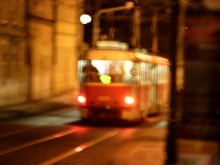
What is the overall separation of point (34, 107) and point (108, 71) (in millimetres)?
8364

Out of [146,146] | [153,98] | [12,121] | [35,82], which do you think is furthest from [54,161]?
[35,82]

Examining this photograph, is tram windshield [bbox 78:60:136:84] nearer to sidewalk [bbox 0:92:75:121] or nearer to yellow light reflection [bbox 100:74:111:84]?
yellow light reflection [bbox 100:74:111:84]

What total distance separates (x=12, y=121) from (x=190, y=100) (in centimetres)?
1669

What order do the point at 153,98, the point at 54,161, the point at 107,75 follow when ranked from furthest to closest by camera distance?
the point at 153,98 < the point at 107,75 < the point at 54,161

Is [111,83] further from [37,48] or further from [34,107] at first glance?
[37,48]

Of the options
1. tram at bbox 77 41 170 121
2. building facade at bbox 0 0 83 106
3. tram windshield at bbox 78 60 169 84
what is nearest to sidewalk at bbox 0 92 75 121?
building facade at bbox 0 0 83 106

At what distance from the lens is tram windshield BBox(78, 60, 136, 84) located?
21500 millimetres

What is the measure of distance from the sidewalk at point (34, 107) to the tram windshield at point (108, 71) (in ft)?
14.7

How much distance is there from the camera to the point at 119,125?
22.5 meters

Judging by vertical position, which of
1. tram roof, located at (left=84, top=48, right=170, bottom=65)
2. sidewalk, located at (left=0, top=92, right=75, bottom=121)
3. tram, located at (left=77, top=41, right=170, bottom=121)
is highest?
tram roof, located at (left=84, top=48, right=170, bottom=65)

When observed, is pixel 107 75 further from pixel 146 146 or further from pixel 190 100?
pixel 190 100

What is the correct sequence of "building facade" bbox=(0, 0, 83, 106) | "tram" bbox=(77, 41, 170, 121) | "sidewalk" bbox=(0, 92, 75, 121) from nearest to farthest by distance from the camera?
"tram" bbox=(77, 41, 170, 121) → "sidewalk" bbox=(0, 92, 75, 121) → "building facade" bbox=(0, 0, 83, 106)

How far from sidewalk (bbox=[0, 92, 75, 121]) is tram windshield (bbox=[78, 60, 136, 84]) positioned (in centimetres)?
447

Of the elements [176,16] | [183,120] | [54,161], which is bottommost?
[54,161]
